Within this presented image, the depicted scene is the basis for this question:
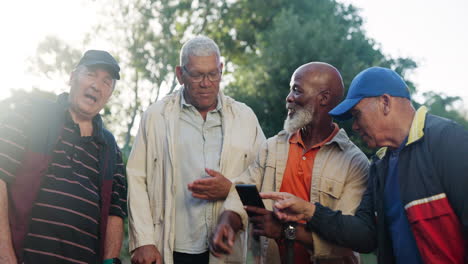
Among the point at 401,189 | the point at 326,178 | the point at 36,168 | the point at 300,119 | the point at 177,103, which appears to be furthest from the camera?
the point at 177,103

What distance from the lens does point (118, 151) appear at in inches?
167

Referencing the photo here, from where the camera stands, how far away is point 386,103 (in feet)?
9.96

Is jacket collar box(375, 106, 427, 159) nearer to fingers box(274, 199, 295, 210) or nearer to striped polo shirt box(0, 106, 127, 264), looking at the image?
fingers box(274, 199, 295, 210)

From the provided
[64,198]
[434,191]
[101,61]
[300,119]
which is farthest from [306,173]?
[101,61]

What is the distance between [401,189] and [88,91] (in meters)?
2.56

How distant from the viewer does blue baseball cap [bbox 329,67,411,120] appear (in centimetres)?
305

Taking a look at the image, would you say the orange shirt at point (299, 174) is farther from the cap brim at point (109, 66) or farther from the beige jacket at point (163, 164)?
the cap brim at point (109, 66)

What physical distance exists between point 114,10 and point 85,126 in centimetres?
2410

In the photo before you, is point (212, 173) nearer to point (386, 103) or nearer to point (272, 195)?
point (272, 195)

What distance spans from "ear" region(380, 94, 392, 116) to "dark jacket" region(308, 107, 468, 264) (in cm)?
18

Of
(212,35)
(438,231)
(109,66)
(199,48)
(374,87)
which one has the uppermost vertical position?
(212,35)

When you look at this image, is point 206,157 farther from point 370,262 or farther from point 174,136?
point 370,262

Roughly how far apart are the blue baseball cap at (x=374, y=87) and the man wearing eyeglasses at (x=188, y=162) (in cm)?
112

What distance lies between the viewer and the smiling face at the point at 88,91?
3887mm
